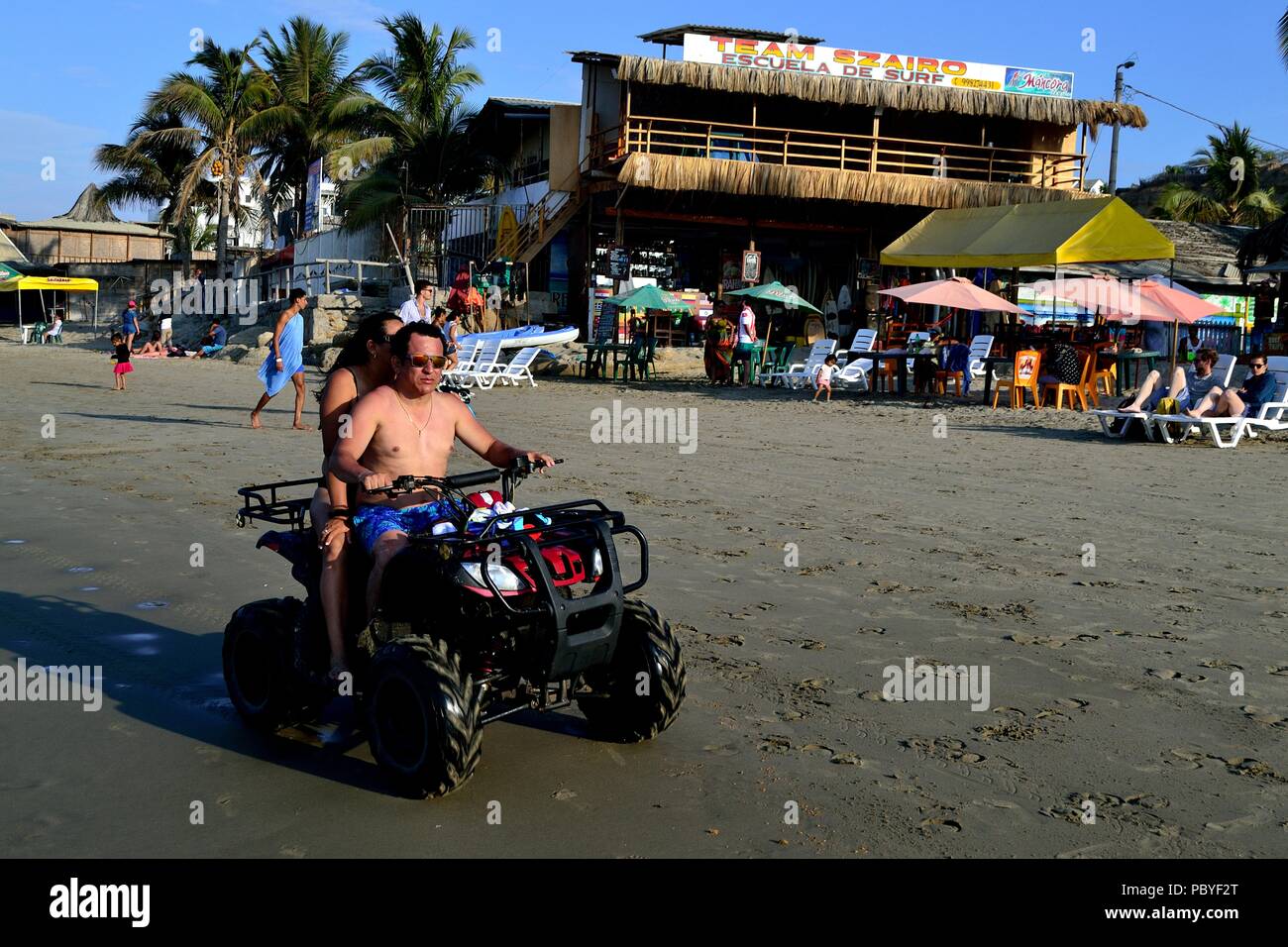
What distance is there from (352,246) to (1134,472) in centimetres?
3402

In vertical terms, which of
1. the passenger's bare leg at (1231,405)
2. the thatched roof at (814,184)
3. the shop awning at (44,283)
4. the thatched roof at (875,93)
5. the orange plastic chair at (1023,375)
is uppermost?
the thatched roof at (875,93)

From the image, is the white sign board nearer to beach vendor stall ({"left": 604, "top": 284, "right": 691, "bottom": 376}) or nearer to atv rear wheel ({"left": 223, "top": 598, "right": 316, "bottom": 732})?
beach vendor stall ({"left": 604, "top": 284, "right": 691, "bottom": 376})

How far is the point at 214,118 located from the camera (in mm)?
39969

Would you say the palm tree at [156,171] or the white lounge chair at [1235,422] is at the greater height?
the palm tree at [156,171]

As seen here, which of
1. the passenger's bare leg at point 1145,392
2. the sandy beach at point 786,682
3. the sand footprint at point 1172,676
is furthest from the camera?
the passenger's bare leg at point 1145,392

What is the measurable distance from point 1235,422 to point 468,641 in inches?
448

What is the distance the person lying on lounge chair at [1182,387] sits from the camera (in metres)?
13.6

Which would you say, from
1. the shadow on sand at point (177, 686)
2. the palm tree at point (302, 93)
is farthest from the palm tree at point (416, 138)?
the shadow on sand at point (177, 686)

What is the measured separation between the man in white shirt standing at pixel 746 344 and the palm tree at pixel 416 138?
46.0ft

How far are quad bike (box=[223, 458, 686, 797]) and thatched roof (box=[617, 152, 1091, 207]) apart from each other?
72.0 feet

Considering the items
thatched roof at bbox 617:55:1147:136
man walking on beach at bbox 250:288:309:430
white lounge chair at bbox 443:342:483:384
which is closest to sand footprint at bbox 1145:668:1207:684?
man walking on beach at bbox 250:288:309:430

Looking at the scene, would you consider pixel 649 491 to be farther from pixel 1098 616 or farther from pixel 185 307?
pixel 185 307

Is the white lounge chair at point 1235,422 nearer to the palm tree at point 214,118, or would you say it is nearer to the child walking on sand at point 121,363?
the child walking on sand at point 121,363
